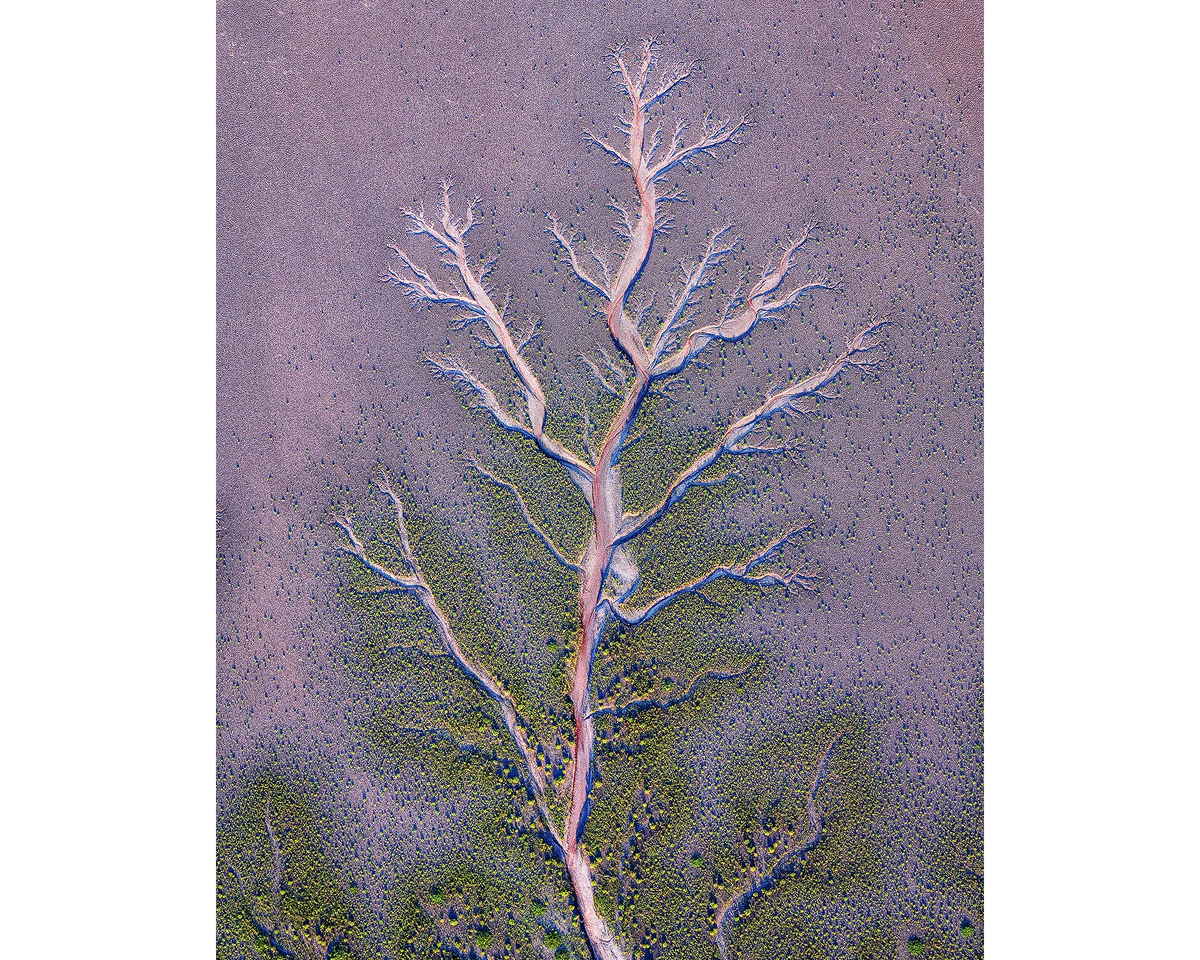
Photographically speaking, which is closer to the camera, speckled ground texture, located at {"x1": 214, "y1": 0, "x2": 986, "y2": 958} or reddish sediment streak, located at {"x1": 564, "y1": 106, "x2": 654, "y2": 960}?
reddish sediment streak, located at {"x1": 564, "y1": 106, "x2": 654, "y2": 960}

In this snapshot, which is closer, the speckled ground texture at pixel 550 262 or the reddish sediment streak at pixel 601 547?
the reddish sediment streak at pixel 601 547

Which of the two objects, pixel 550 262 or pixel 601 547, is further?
pixel 550 262

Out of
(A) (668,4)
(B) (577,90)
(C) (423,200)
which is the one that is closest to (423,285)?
(C) (423,200)

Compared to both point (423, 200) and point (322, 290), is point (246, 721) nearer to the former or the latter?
point (322, 290)

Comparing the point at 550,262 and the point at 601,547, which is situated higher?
the point at 550,262

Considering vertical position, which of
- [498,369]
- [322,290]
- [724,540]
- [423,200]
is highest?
[423,200]

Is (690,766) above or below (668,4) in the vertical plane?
below
